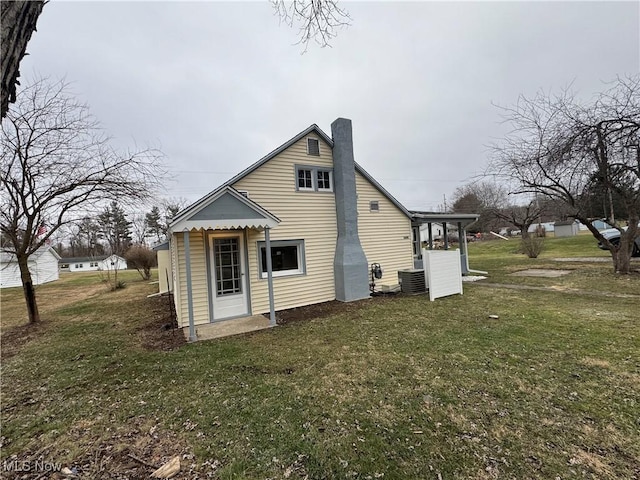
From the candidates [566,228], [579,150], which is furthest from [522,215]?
[579,150]

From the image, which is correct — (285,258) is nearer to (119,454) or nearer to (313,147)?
(313,147)

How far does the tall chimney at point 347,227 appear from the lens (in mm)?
8883

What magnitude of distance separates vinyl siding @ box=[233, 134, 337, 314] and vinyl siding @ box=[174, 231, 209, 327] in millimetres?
1216

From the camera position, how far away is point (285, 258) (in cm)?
855

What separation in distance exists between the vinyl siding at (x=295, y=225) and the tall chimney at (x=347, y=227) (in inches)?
10.6

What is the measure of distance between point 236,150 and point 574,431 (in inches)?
1015

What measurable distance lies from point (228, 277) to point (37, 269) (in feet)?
86.9

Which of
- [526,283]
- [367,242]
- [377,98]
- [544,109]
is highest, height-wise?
[377,98]

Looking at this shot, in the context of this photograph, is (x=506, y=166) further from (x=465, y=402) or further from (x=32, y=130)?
(x=32, y=130)

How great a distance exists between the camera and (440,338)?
5.31 meters

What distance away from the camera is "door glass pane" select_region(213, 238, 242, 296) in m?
7.37

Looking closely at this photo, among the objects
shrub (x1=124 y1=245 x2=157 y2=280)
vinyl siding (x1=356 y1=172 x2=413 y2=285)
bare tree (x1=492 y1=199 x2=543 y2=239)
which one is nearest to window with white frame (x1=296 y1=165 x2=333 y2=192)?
vinyl siding (x1=356 y1=172 x2=413 y2=285)

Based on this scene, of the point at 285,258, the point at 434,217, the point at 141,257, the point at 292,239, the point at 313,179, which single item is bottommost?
the point at 285,258

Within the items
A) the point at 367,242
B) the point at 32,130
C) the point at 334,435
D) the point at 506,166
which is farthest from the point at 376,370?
the point at 506,166
